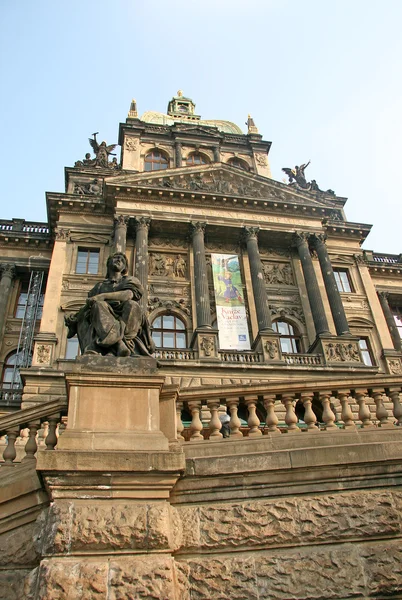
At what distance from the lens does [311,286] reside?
26500mm

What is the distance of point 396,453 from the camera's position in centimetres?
580

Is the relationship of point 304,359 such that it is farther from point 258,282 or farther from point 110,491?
point 110,491

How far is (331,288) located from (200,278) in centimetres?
723

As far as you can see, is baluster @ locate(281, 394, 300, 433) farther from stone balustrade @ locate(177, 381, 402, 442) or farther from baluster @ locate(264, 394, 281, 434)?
baluster @ locate(264, 394, 281, 434)

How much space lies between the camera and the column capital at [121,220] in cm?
2622

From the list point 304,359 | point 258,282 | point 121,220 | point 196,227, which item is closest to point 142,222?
point 121,220

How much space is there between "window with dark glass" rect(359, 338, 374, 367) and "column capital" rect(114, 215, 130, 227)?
14168mm

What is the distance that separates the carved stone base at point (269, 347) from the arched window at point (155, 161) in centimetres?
1649

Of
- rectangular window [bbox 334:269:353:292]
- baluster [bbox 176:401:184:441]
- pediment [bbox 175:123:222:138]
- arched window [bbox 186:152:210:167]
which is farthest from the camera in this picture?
pediment [bbox 175:123:222:138]

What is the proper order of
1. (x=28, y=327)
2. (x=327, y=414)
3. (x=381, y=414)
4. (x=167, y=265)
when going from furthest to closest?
(x=167, y=265), (x=28, y=327), (x=327, y=414), (x=381, y=414)

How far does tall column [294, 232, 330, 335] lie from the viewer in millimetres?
24844

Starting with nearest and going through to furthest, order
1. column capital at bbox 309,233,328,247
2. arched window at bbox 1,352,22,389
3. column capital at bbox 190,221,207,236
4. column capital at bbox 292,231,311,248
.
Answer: arched window at bbox 1,352,22,389 → column capital at bbox 190,221,207,236 → column capital at bbox 292,231,311,248 → column capital at bbox 309,233,328,247

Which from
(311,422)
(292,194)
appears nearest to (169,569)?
(311,422)

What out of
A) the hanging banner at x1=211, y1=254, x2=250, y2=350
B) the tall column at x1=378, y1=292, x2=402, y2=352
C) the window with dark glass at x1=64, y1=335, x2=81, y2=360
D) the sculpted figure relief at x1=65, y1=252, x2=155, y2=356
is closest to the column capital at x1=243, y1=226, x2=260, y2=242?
the hanging banner at x1=211, y1=254, x2=250, y2=350
